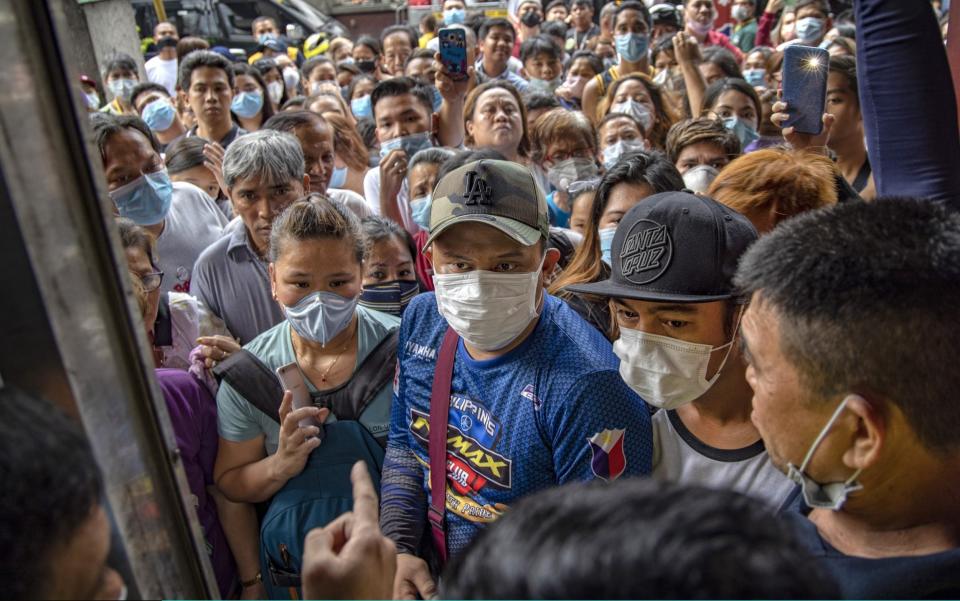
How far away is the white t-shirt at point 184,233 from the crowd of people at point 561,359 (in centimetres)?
2

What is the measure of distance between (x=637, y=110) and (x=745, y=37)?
598 centimetres

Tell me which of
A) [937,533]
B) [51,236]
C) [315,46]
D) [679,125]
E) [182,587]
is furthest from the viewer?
[315,46]

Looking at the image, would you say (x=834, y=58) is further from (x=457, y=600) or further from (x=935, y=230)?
(x=457, y=600)

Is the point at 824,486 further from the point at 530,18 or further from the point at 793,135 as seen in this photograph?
the point at 530,18

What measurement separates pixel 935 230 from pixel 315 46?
12.5m

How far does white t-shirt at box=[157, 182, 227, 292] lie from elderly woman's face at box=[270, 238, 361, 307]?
123 cm

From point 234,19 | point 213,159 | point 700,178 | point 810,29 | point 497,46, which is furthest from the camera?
point 234,19

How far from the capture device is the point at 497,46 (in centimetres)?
726

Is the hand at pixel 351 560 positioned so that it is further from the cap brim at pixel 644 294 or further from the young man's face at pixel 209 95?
the young man's face at pixel 209 95

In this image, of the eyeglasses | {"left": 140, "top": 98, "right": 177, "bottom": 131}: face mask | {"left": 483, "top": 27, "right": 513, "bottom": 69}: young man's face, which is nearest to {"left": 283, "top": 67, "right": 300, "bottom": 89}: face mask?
{"left": 483, "top": 27, "right": 513, "bottom": 69}: young man's face

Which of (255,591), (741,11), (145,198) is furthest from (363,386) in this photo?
(741,11)

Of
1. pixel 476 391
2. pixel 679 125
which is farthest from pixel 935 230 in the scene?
pixel 679 125

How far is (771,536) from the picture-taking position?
29.1 inches

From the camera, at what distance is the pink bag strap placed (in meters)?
2.02
